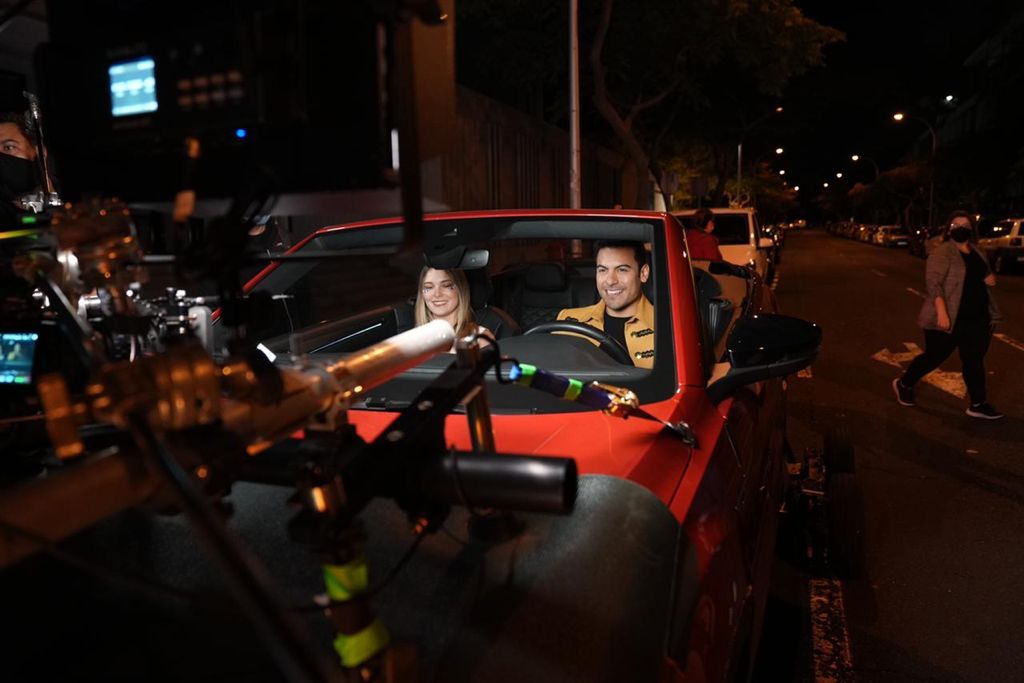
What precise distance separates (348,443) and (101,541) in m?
0.84

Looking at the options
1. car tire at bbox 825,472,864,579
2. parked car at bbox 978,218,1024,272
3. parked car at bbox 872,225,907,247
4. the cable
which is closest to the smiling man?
car tire at bbox 825,472,864,579

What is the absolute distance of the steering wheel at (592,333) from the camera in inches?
118

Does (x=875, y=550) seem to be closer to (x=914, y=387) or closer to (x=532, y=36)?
(x=914, y=387)

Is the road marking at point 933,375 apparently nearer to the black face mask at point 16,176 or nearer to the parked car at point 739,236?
the parked car at point 739,236

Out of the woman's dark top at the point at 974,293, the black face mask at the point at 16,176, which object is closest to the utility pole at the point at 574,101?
the woman's dark top at the point at 974,293

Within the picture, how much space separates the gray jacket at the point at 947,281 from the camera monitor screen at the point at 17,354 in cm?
635

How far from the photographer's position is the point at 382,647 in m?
1.15

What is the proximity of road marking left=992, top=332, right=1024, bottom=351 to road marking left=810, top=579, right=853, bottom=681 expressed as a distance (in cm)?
723

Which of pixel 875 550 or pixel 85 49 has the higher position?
pixel 85 49

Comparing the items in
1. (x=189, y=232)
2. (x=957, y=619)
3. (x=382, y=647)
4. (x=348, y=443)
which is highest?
(x=189, y=232)

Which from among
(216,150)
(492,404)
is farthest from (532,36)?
(216,150)

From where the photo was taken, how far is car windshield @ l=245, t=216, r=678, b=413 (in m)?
2.51

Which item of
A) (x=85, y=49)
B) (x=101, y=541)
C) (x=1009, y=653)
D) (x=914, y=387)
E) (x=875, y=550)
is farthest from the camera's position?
(x=914, y=387)

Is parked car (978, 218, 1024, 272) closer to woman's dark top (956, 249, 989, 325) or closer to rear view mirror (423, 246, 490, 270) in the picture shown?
woman's dark top (956, 249, 989, 325)
